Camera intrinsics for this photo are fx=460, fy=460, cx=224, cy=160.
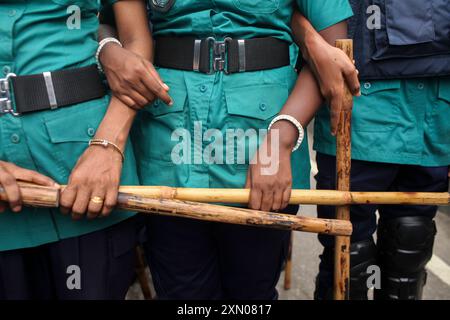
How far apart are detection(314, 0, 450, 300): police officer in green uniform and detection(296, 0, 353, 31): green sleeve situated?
0.95 ft

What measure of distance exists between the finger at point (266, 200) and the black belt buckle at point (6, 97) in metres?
0.75

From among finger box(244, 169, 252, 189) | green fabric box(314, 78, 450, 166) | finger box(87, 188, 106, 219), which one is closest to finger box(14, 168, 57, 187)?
finger box(87, 188, 106, 219)

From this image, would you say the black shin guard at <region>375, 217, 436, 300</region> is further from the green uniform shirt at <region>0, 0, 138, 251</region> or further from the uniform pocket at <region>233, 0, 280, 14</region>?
the green uniform shirt at <region>0, 0, 138, 251</region>

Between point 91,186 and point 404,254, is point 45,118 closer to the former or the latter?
point 91,186

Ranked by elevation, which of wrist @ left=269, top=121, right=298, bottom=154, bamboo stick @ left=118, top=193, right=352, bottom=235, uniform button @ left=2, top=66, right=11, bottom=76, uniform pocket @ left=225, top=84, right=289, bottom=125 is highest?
uniform button @ left=2, top=66, right=11, bottom=76

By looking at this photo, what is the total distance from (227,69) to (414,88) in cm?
78

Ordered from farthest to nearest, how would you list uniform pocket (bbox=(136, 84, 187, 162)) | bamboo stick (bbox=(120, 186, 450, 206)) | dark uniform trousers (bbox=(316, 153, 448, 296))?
1. dark uniform trousers (bbox=(316, 153, 448, 296))
2. uniform pocket (bbox=(136, 84, 187, 162))
3. bamboo stick (bbox=(120, 186, 450, 206))

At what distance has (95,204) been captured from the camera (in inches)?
50.3

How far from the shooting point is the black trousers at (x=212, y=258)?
1628 mm

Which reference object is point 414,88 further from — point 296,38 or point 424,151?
point 296,38

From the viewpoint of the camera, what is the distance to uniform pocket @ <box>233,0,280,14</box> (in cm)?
141

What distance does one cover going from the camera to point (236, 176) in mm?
1504

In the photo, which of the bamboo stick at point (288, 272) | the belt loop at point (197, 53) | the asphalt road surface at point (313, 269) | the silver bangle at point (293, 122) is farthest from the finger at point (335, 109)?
the asphalt road surface at point (313, 269)
